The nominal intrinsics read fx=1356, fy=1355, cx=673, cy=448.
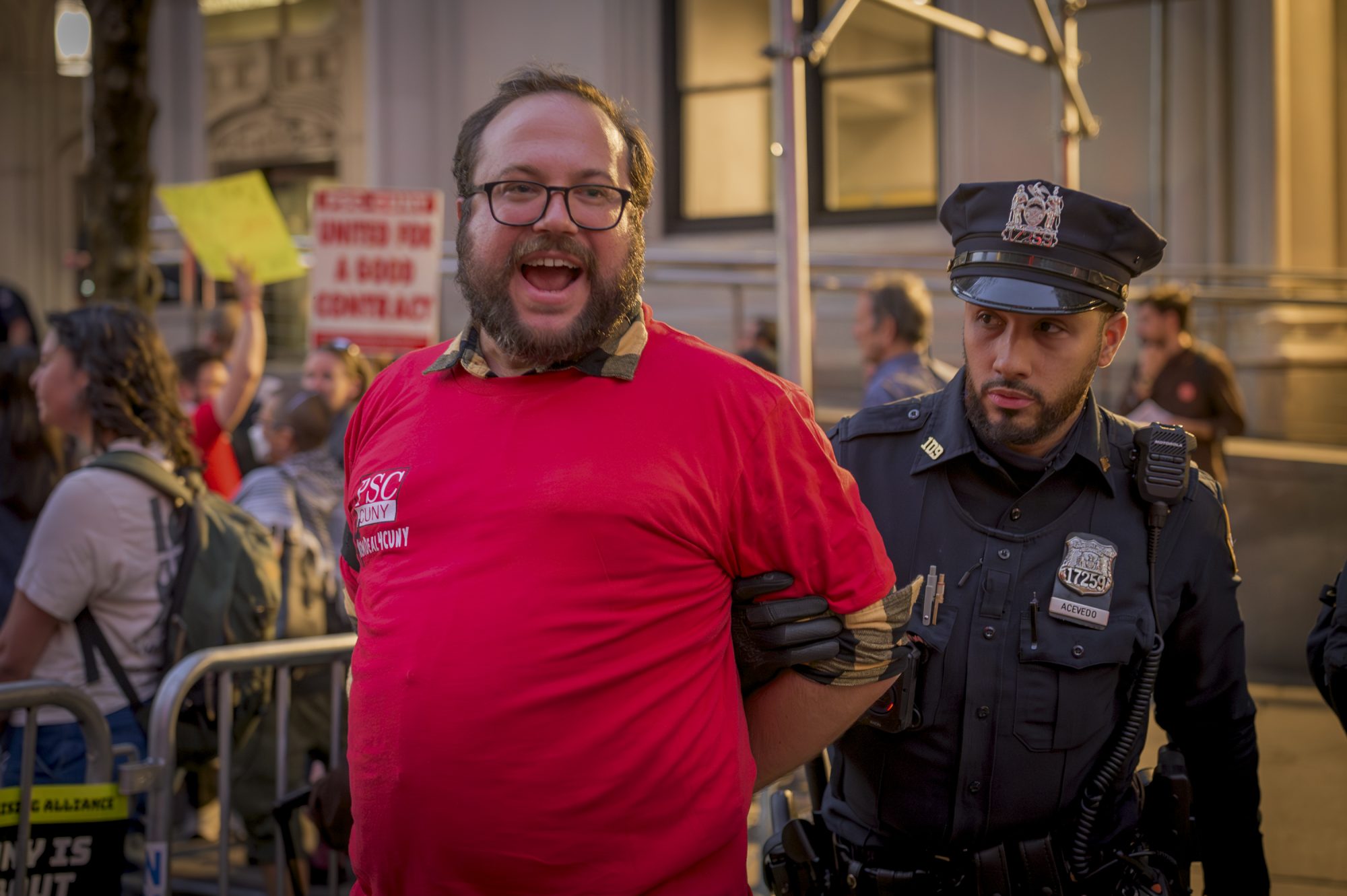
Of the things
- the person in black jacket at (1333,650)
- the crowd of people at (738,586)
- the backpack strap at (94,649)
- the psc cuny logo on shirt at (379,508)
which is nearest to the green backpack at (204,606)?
the backpack strap at (94,649)

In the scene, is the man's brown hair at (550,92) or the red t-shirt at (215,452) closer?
the man's brown hair at (550,92)

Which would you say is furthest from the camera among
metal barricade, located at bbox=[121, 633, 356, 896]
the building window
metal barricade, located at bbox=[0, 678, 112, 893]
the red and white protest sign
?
the building window

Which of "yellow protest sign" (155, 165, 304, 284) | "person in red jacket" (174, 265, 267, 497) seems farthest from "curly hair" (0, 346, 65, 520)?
"yellow protest sign" (155, 165, 304, 284)

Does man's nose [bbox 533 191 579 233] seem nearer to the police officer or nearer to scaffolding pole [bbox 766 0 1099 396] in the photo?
the police officer

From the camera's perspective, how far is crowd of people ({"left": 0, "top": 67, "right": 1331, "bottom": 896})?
213cm

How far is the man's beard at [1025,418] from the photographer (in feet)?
8.87

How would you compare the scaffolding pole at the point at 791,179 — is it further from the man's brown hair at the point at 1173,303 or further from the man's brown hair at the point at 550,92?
the man's brown hair at the point at 1173,303

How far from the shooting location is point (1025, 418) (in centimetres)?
271

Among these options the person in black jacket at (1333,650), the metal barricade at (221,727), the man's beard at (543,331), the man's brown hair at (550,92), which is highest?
the man's brown hair at (550,92)

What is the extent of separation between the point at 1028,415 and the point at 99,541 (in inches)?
103

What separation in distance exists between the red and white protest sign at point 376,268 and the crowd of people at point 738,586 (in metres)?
4.35

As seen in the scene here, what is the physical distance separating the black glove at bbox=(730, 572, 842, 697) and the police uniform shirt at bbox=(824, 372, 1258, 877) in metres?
0.46

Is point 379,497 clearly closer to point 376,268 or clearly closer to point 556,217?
point 556,217

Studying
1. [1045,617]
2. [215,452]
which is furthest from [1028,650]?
[215,452]
